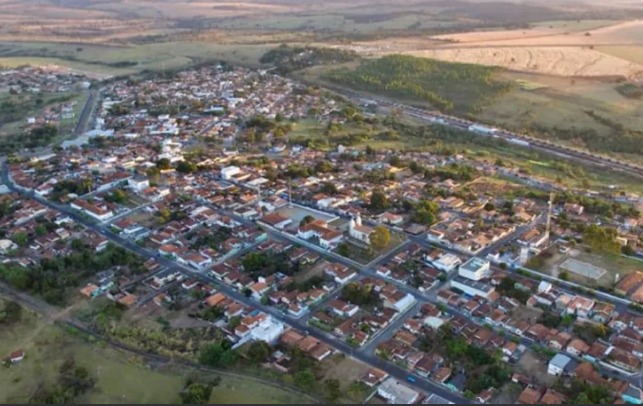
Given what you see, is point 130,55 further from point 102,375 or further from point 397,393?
point 397,393

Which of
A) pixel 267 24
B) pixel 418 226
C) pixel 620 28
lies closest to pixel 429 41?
pixel 620 28

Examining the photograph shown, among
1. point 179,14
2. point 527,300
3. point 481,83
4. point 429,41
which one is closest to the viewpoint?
point 527,300

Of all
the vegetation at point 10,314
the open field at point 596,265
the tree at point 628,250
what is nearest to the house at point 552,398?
the open field at point 596,265

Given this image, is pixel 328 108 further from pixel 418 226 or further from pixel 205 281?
pixel 205 281

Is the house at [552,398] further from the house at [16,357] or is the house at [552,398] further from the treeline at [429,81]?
the treeline at [429,81]

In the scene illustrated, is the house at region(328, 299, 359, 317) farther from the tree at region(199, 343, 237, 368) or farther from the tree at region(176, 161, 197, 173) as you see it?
the tree at region(176, 161, 197, 173)

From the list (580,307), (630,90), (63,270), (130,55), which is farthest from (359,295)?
(130,55)
